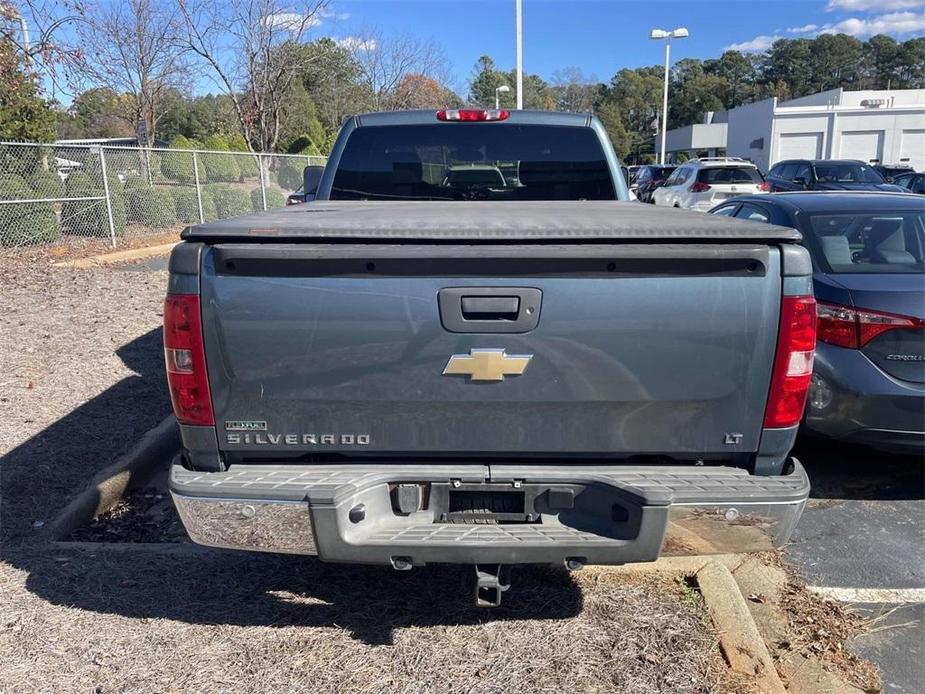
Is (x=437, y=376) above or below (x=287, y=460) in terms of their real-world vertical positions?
above

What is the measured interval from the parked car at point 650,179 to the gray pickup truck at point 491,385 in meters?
23.7

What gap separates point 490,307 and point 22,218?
475 inches

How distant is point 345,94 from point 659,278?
108ft

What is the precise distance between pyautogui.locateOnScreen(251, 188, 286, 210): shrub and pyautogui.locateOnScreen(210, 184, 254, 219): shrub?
0.36 m

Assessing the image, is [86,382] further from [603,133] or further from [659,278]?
[659,278]

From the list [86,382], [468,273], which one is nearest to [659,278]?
[468,273]

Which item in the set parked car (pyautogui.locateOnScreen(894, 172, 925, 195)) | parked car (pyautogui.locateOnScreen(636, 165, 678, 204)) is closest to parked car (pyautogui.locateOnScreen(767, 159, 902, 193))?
parked car (pyautogui.locateOnScreen(894, 172, 925, 195))

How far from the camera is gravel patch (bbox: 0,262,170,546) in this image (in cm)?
417

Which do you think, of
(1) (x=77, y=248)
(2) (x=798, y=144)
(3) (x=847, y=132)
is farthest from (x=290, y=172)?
Result: (3) (x=847, y=132)

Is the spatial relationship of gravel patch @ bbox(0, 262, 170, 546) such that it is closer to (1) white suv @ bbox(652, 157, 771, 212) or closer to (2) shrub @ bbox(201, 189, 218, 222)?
(2) shrub @ bbox(201, 189, 218, 222)

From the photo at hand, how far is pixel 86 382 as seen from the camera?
569cm

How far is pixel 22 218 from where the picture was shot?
11758mm

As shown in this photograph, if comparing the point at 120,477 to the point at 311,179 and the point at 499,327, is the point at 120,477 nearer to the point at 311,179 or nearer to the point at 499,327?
the point at 311,179

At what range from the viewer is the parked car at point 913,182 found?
19250mm
